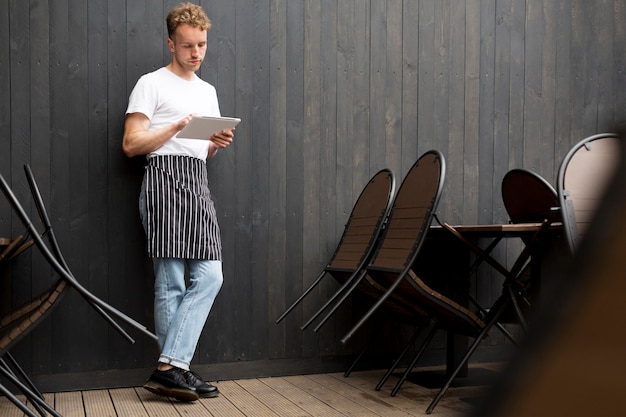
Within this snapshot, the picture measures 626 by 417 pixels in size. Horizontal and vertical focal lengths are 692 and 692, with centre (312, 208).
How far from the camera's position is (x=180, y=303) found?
128 inches

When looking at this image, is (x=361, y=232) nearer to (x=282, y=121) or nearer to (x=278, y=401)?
(x=282, y=121)

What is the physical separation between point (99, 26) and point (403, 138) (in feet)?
5.75

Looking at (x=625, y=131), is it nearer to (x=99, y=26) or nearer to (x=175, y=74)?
(x=175, y=74)

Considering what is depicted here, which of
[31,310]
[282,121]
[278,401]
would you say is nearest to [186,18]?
[282,121]

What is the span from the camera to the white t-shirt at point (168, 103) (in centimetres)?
320

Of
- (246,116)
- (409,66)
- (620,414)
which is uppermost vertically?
(409,66)

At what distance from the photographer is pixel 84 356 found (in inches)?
132

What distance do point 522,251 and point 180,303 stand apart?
5.12ft

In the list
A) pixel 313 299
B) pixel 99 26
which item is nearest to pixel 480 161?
pixel 313 299

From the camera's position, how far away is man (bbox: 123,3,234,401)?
10.3ft

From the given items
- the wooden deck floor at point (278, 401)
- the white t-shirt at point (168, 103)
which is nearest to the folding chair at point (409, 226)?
the wooden deck floor at point (278, 401)

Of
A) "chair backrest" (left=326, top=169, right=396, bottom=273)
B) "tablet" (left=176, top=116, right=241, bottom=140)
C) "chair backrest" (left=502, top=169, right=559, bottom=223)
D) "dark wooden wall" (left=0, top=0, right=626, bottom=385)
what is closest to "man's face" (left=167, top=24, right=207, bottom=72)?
"dark wooden wall" (left=0, top=0, right=626, bottom=385)

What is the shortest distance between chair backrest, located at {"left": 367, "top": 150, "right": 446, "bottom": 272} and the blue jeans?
77 centimetres

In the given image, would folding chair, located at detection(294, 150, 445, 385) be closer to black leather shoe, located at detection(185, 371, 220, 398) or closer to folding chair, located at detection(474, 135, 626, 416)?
black leather shoe, located at detection(185, 371, 220, 398)
